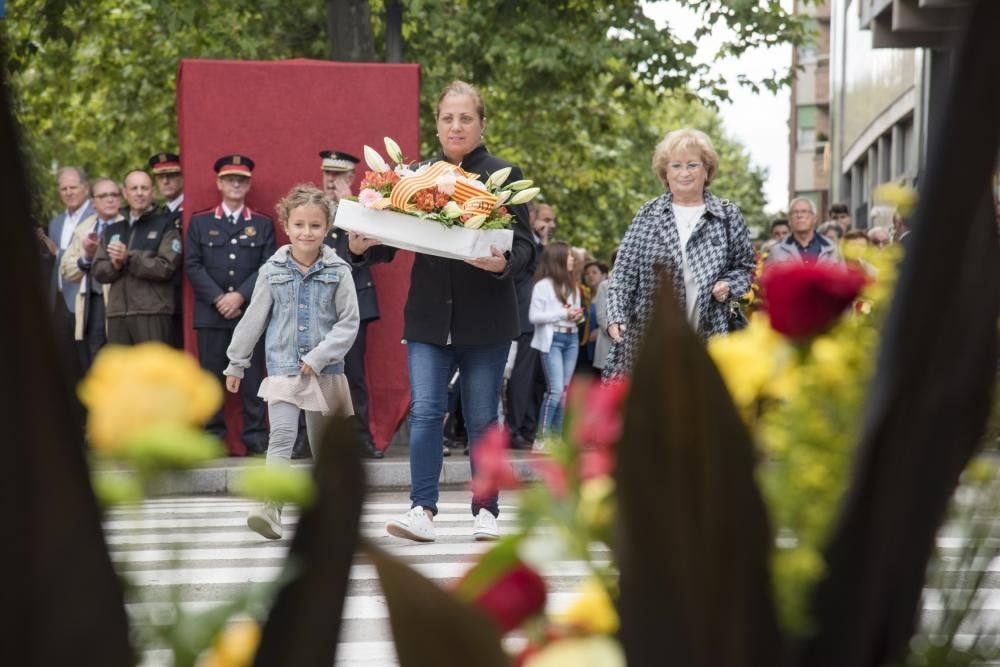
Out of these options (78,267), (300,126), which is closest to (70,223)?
(78,267)

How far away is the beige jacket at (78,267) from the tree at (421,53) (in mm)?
855

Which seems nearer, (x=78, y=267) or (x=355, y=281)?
(x=355, y=281)

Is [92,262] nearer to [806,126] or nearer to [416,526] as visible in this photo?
[416,526]

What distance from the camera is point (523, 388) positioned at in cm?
1398

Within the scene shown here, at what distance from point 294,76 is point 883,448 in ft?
37.0

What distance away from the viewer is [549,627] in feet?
2.81

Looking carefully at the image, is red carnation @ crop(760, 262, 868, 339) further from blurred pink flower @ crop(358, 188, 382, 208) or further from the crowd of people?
blurred pink flower @ crop(358, 188, 382, 208)

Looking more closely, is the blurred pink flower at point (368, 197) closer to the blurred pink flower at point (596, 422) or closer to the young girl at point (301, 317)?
the young girl at point (301, 317)

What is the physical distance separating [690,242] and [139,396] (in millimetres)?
5989

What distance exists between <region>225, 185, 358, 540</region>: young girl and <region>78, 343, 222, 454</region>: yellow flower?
277 inches

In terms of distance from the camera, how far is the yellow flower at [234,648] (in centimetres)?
81

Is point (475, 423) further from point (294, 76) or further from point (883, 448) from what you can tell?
point (883, 448)

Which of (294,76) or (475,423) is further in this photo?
(294,76)

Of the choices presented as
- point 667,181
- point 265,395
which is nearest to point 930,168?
point 667,181
